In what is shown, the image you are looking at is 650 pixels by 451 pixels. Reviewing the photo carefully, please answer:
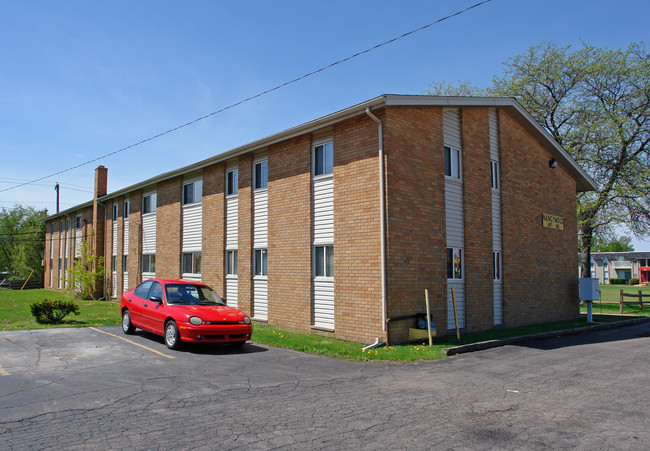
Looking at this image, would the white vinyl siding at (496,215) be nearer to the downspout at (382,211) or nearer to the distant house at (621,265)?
the downspout at (382,211)

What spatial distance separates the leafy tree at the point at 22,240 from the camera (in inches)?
2091

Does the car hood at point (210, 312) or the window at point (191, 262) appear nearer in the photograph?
the car hood at point (210, 312)

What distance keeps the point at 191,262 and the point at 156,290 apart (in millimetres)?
8448

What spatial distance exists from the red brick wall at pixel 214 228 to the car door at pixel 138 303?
5445 millimetres

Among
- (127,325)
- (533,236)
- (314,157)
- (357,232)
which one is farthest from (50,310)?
(533,236)

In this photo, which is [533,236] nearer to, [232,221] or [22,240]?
[232,221]

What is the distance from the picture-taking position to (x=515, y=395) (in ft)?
23.7

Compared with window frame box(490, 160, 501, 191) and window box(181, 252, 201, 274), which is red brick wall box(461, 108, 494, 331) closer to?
window frame box(490, 160, 501, 191)

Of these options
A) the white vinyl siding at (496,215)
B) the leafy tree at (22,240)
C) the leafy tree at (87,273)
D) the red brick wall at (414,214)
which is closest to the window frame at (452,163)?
the red brick wall at (414,214)

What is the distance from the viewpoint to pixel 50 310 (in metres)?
14.3

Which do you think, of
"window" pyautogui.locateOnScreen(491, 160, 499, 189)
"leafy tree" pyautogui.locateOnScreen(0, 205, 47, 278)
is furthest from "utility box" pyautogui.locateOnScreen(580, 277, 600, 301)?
"leafy tree" pyautogui.locateOnScreen(0, 205, 47, 278)

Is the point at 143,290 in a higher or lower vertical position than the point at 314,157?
lower

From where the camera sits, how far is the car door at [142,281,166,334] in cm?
1094

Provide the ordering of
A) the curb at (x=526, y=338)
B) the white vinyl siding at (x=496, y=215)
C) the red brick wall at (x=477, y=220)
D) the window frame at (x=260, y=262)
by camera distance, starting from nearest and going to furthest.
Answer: the curb at (x=526, y=338) < the red brick wall at (x=477, y=220) < the white vinyl siding at (x=496, y=215) < the window frame at (x=260, y=262)
